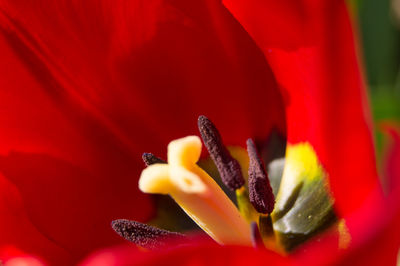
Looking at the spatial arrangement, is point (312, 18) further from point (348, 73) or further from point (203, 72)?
point (203, 72)

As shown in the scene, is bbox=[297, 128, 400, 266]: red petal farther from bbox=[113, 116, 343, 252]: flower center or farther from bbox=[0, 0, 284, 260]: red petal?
bbox=[0, 0, 284, 260]: red petal

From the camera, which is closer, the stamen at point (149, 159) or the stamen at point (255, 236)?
the stamen at point (255, 236)

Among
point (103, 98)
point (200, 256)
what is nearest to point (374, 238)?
point (200, 256)

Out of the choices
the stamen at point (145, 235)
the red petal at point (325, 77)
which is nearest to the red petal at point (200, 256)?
the red petal at point (325, 77)

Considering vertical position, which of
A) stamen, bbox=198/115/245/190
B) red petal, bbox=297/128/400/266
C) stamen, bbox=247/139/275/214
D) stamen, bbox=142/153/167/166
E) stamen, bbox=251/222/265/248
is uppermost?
stamen, bbox=142/153/167/166

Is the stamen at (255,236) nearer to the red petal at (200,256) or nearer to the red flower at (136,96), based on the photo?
the red flower at (136,96)

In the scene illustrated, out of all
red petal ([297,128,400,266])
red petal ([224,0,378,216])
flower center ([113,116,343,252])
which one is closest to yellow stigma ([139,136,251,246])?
flower center ([113,116,343,252])

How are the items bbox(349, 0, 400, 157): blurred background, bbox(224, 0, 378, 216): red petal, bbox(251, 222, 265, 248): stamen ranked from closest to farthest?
bbox(224, 0, 378, 216): red petal
bbox(251, 222, 265, 248): stamen
bbox(349, 0, 400, 157): blurred background

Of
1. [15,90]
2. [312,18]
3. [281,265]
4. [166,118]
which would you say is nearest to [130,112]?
[166,118]
